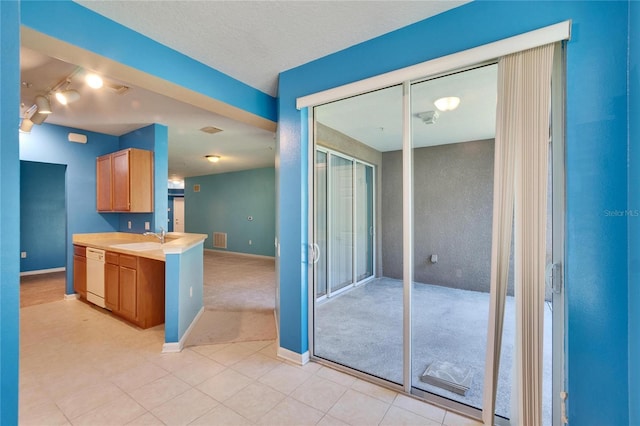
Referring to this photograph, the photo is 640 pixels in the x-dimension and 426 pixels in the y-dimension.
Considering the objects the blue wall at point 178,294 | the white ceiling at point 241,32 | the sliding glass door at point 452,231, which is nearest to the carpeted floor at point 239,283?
the blue wall at point 178,294

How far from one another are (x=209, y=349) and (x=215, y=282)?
2.83 m

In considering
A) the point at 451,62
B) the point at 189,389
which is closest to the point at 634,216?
the point at 451,62

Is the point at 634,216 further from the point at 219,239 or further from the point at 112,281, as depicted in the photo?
the point at 219,239

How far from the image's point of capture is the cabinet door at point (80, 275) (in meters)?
4.04

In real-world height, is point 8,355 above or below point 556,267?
below

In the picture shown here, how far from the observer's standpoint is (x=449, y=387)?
83.9 inches

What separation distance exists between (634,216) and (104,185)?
571 centimetres

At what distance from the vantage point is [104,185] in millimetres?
4355

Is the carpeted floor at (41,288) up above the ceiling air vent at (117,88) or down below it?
below

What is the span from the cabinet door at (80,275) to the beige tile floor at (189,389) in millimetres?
1166

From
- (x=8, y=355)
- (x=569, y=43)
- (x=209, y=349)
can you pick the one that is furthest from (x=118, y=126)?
(x=569, y=43)

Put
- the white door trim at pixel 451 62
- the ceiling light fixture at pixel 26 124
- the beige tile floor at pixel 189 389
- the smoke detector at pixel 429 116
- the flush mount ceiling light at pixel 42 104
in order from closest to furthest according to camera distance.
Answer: the white door trim at pixel 451 62
the beige tile floor at pixel 189 389
the flush mount ceiling light at pixel 42 104
the smoke detector at pixel 429 116
the ceiling light fixture at pixel 26 124

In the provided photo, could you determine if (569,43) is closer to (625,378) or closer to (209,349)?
(625,378)

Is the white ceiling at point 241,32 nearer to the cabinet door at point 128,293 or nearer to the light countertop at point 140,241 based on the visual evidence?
the light countertop at point 140,241
